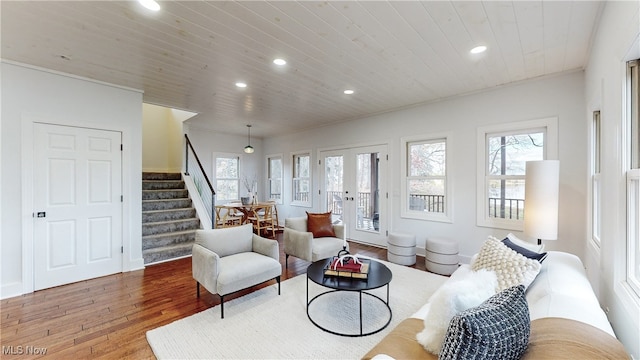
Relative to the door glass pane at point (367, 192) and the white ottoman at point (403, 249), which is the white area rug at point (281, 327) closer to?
the white ottoman at point (403, 249)

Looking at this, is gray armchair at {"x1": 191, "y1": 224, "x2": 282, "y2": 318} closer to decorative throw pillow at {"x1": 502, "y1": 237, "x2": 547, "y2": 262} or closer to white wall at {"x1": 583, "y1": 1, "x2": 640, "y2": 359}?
decorative throw pillow at {"x1": 502, "y1": 237, "x2": 547, "y2": 262}

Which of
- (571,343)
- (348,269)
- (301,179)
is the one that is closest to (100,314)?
(348,269)

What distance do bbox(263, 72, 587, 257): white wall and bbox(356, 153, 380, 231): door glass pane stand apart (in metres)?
0.35

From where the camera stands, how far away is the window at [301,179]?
644 cm

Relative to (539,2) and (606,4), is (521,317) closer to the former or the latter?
(539,2)

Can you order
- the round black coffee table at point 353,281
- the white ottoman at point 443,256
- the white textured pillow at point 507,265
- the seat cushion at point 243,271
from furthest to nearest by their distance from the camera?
the white ottoman at point 443,256, the seat cushion at point 243,271, the round black coffee table at point 353,281, the white textured pillow at point 507,265

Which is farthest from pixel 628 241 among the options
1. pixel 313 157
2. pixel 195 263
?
pixel 313 157

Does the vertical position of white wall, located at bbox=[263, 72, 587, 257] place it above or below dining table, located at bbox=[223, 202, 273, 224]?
above

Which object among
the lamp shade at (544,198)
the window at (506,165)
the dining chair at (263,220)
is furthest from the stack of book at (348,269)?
the dining chair at (263,220)

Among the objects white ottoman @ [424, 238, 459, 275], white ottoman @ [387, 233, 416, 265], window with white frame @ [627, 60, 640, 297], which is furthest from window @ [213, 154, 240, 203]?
window with white frame @ [627, 60, 640, 297]

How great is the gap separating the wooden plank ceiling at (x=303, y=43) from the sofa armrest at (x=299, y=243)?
2047 mm

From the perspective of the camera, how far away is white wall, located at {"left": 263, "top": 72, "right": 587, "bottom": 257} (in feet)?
9.97

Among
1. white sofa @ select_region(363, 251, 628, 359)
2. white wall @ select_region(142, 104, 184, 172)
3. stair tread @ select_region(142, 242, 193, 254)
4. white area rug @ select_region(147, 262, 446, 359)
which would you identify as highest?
white wall @ select_region(142, 104, 184, 172)

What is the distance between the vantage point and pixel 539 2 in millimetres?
1868
